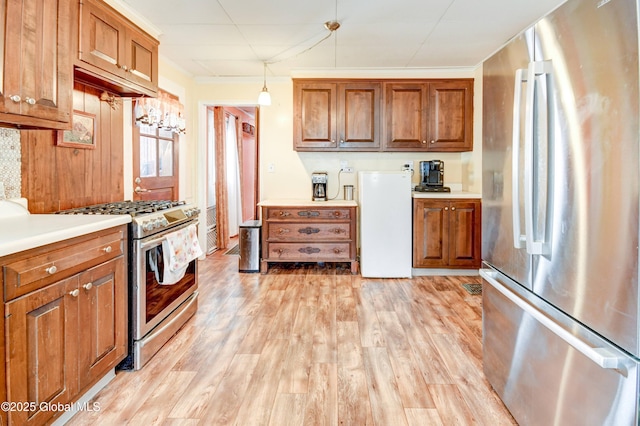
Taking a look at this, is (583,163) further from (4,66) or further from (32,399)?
(4,66)

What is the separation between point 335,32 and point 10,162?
2.54 m

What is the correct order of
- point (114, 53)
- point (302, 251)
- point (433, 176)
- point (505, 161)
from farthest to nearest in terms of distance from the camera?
1. point (433, 176)
2. point (302, 251)
3. point (114, 53)
4. point (505, 161)

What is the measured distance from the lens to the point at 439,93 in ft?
14.1

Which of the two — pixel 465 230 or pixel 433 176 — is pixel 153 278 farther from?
pixel 433 176

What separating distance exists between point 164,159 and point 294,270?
1.86 metres

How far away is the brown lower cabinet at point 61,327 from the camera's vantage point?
1307mm

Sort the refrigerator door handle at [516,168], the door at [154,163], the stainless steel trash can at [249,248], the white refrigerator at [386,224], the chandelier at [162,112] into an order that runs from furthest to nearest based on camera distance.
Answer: the stainless steel trash can at [249,248], the white refrigerator at [386,224], the door at [154,163], the chandelier at [162,112], the refrigerator door handle at [516,168]

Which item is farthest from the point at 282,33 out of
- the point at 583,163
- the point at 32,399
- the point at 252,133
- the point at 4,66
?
the point at 252,133

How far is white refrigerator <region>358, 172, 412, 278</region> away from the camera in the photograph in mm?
4012

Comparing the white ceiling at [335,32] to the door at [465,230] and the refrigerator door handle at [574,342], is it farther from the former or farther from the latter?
the refrigerator door handle at [574,342]

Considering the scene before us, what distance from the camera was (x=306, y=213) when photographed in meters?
4.12

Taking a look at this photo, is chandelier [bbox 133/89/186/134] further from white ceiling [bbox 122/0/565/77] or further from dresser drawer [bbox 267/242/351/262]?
dresser drawer [bbox 267/242/351/262]

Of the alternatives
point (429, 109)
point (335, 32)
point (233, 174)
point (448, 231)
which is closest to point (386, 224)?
point (448, 231)

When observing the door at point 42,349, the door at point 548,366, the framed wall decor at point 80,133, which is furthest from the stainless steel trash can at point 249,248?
the door at point 548,366
